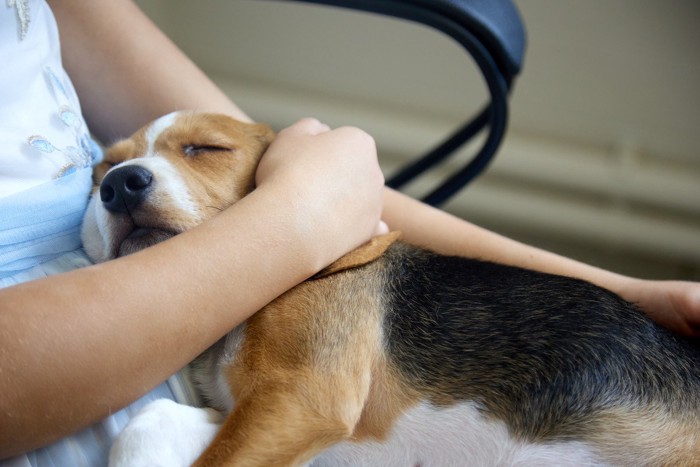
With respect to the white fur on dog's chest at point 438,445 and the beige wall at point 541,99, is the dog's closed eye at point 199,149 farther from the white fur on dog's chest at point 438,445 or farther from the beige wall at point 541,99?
the beige wall at point 541,99

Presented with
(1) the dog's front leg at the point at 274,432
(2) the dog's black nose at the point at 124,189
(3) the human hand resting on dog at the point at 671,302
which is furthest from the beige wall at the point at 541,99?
(1) the dog's front leg at the point at 274,432

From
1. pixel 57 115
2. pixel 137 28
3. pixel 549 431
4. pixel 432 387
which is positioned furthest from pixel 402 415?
pixel 137 28

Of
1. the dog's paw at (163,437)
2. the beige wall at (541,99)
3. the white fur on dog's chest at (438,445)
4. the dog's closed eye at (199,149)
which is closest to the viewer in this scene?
the dog's paw at (163,437)

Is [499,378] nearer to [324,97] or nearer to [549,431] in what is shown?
[549,431]

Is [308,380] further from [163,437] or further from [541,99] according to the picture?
[541,99]

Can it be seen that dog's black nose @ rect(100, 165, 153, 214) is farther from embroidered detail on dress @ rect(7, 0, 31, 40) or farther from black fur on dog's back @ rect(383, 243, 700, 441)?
black fur on dog's back @ rect(383, 243, 700, 441)

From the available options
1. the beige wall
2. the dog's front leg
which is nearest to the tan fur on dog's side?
the dog's front leg

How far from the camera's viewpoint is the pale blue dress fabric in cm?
94

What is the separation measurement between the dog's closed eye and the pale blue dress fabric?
0.47 feet

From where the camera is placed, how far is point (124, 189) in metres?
0.99

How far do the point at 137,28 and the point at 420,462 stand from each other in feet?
2.95

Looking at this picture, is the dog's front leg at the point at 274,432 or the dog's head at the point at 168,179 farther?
the dog's head at the point at 168,179

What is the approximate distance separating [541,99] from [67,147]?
161cm

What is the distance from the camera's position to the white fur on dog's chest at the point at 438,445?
918 millimetres
